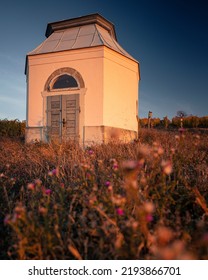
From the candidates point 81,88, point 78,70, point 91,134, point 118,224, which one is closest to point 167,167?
point 118,224

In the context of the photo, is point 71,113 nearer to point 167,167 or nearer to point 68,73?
point 68,73

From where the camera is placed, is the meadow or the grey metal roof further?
the grey metal roof

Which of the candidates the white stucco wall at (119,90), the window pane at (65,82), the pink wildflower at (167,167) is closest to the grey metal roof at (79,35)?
the white stucco wall at (119,90)

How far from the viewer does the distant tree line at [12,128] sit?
1560 centimetres

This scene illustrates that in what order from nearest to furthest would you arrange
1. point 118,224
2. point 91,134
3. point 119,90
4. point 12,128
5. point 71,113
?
point 118,224
point 91,134
point 71,113
point 119,90
point 12,128

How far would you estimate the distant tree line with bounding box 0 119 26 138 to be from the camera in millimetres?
15597

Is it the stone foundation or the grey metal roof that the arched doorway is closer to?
the stone foundation

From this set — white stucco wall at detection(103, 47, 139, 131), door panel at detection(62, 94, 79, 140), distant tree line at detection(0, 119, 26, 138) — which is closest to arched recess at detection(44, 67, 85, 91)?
door panel at detection(62, 94, 79, 140)

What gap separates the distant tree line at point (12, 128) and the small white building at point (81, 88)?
477 centimetres

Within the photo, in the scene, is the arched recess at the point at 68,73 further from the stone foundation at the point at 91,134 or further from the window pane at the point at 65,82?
the stone foundation at the point at 91,134

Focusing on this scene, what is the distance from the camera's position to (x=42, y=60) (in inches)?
455

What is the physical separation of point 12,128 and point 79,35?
26.8 ft

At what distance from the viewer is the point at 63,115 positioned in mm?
11195
